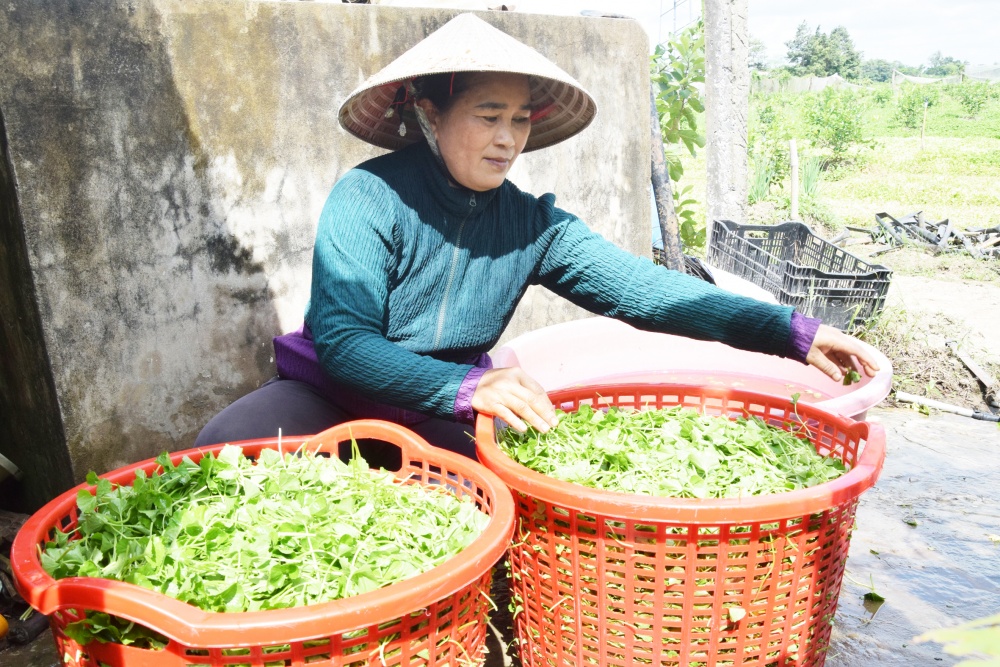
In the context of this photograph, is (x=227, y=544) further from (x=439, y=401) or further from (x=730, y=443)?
(x=730, y=443)

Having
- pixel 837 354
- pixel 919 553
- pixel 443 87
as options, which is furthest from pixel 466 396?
pixel 919 553

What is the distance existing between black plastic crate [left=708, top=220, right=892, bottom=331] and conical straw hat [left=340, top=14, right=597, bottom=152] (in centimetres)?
271

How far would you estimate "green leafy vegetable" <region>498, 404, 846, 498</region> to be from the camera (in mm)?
1660

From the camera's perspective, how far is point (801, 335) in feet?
6.77

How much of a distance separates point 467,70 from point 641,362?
1.83m

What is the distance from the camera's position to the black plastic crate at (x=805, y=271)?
187 inches

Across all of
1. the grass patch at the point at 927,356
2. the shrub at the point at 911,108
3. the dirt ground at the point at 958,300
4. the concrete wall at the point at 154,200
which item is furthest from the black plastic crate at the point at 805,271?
the shrub at the point at 911,108

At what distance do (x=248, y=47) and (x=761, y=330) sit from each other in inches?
72.1

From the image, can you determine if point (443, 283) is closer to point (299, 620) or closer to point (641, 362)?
point (299, 620)

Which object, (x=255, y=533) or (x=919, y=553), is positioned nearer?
(x=255, y=533)

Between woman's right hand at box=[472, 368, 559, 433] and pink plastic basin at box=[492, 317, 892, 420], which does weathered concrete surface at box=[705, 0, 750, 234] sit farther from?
woman's right hand at box=[472, 368, 559, 433]

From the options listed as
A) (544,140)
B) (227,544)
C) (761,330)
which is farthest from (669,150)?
(227,544)

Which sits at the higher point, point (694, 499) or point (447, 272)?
point (447, 272)

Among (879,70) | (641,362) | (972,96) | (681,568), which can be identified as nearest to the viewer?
(681,568)
